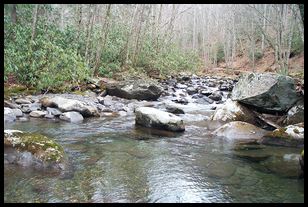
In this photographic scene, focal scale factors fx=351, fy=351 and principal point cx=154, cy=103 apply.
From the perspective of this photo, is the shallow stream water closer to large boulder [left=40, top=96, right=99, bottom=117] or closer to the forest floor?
large boulder [left=40, top=96, right=99, bottom=117]

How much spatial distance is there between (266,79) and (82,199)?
7262 millimetres

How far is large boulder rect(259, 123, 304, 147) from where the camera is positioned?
743 centimetres

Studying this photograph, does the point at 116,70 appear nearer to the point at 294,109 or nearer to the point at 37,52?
the point at 37,52

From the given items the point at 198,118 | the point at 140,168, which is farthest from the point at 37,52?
the point at 140,168

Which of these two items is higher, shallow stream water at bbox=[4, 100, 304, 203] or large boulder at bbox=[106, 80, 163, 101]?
large boulder at bbox=[106, 80, 163, 101]

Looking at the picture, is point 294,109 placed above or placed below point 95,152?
above

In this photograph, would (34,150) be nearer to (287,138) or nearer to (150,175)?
(150,175)

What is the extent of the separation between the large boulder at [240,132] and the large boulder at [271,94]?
128cm

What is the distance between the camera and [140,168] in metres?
5.82

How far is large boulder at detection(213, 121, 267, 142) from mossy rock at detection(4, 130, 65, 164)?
4.34 m

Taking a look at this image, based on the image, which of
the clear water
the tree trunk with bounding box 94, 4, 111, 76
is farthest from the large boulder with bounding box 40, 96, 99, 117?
the tree trunk with bounding box 94, 4, 111, 76

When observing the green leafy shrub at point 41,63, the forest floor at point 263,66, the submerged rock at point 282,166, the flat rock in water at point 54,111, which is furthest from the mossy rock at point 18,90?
the forest floor at point 263,66

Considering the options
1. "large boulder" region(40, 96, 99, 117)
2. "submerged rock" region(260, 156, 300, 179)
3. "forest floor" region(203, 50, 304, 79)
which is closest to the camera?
"submerged rock" region(260, 156, 300, 179)

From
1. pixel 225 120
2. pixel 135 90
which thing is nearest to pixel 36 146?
pixel 225 120
